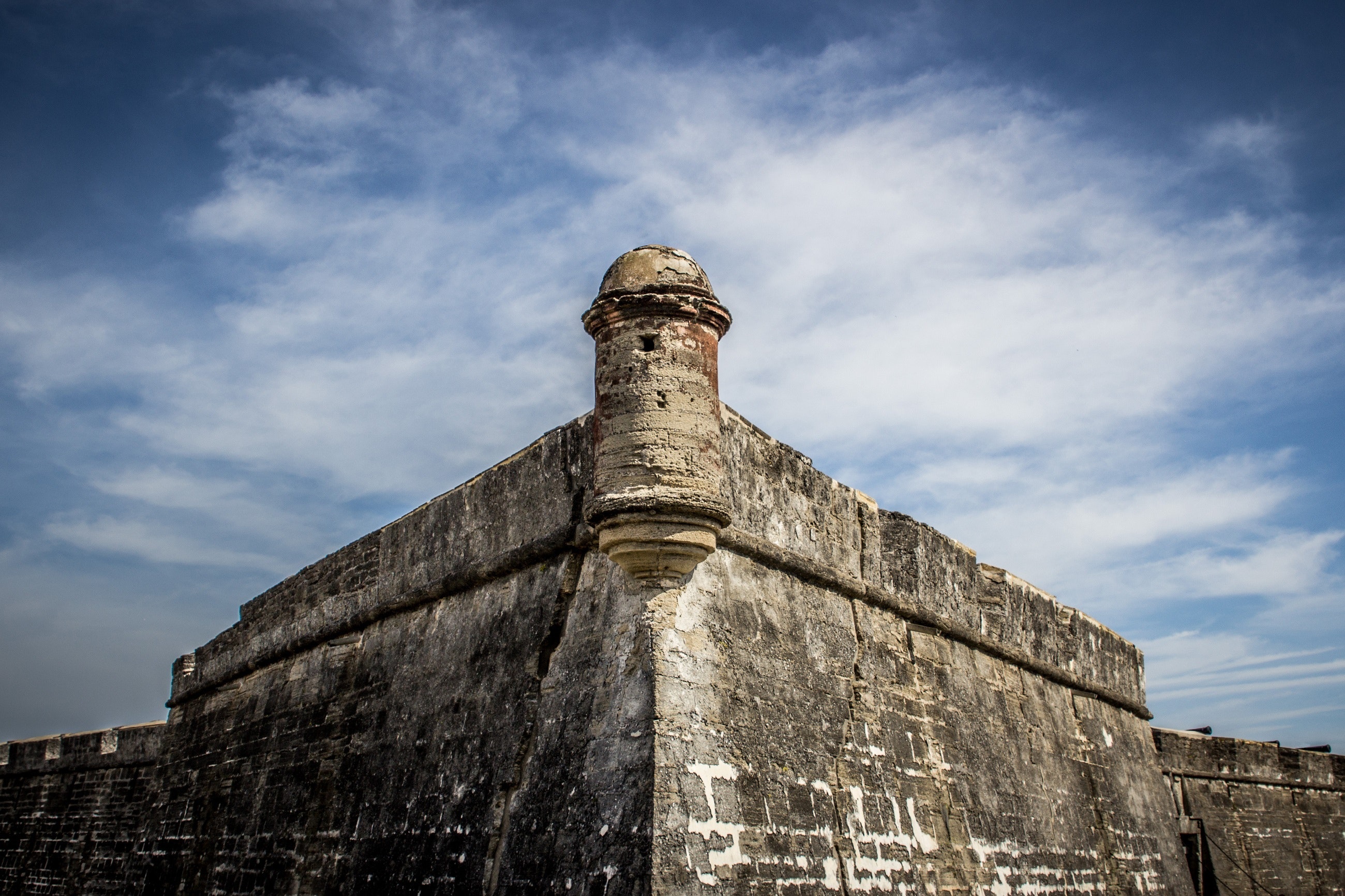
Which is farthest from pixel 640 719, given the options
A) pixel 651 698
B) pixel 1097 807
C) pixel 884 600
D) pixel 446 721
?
pixel 1097 807

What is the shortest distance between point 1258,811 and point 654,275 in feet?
38.1

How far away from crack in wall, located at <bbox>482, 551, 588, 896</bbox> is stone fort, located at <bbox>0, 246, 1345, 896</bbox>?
0.6 inches

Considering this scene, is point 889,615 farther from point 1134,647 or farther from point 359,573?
point 1134,647

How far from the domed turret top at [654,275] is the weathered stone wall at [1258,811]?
376 inches

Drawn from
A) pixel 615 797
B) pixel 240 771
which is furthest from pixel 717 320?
pixel 240 771

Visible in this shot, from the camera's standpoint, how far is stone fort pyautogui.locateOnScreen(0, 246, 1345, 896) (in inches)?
211

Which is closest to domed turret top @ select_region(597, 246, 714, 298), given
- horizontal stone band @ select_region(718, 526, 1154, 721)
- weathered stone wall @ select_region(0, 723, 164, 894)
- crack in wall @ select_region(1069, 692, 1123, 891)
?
horizontal stone band @ select_region(718, 526, 1154, 721)

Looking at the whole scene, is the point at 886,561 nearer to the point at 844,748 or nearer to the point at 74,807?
the point at 844,748

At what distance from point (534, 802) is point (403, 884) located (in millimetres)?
1236

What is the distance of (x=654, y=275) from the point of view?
578 centimetres

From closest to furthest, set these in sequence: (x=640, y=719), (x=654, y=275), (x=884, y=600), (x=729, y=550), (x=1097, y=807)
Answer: (x=640, y=719), (x=654, y=275), (x=729, y=550), (x=884, y=600), (x=1097, y=807)

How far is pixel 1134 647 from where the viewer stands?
12.7m

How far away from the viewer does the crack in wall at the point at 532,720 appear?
563 cm

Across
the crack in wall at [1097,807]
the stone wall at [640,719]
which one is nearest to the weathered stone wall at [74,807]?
the stone wall at [640,719]
